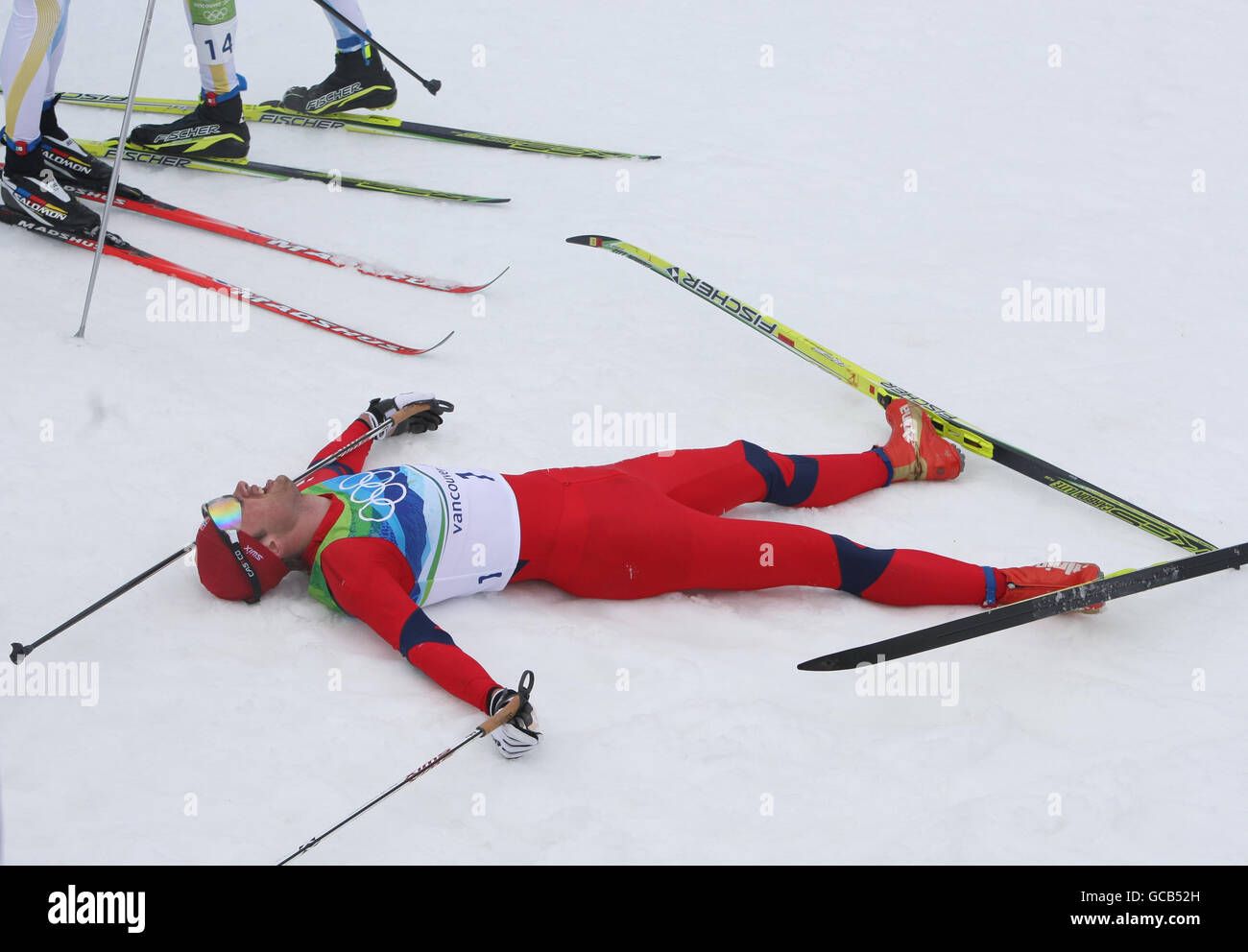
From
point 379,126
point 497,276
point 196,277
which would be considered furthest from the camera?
point 379,126

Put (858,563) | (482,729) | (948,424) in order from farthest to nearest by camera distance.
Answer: (948,424) < (858,563) < (482,729)

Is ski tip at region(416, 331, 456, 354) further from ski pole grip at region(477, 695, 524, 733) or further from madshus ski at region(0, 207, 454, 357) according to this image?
ski pole grip at region(477, 695, 524, 733)

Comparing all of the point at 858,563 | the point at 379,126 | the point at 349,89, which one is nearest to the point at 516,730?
the point at 858,563

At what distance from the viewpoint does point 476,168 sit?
654 cm

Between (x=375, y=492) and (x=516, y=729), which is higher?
(x=375, y=492)

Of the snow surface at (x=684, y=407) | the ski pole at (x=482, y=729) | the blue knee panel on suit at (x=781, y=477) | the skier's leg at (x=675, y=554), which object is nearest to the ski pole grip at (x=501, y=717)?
the ski pole at (x=482, y=729)

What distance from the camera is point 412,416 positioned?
4035 millimetres

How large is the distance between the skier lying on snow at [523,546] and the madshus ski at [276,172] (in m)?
2.65

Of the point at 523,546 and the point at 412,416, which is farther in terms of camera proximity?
the point at 412,416

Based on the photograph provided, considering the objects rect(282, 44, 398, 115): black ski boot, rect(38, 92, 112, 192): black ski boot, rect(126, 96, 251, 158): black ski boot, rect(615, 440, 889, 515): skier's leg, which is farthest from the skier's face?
rect(282, 44, 398, 115): black ski boot

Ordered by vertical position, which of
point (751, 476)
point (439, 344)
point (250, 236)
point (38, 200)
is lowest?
point (751, 476)

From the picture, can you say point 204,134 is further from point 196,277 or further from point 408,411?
point 408,411

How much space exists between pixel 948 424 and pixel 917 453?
249 millimetres

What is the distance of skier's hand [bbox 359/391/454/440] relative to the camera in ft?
12.6
